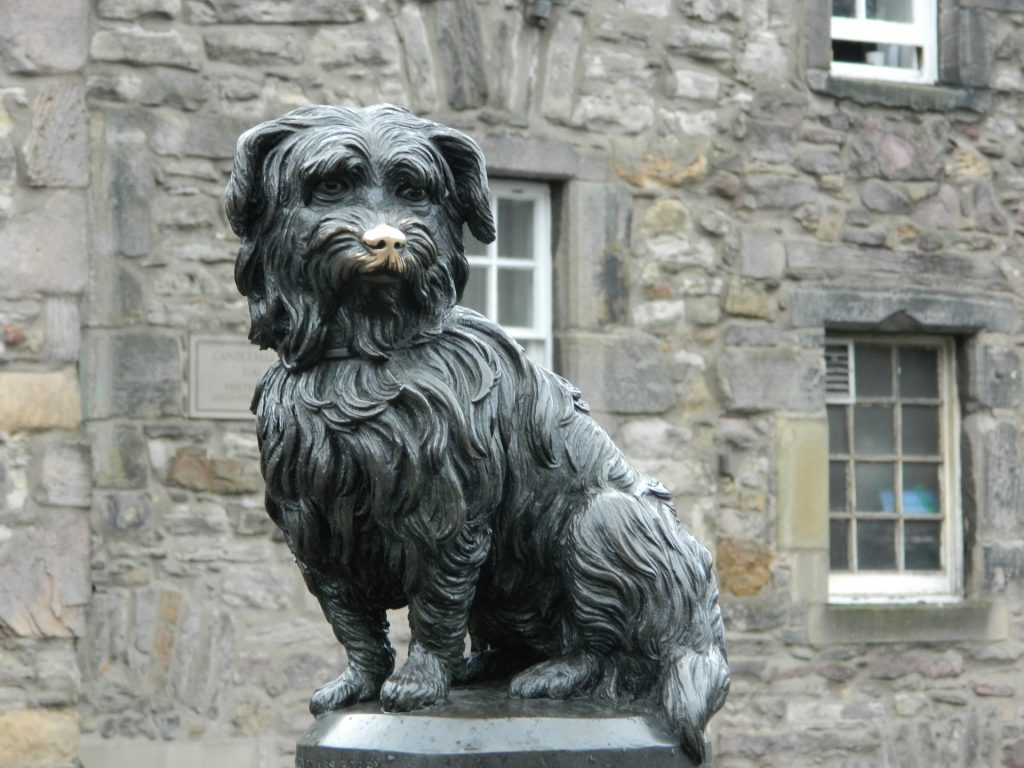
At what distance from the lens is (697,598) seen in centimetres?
395

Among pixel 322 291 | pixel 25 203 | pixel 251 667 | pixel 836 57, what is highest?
pixel 836 57

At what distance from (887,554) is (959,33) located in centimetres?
270

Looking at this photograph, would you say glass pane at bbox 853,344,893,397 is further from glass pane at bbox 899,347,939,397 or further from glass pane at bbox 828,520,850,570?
glass pane at bbox 828,520,850,570

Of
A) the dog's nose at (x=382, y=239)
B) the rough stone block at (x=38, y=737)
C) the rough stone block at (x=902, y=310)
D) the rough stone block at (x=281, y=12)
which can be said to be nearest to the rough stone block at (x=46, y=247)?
the rough stone block at (x=281, y=12)

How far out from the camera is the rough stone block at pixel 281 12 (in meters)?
9.11

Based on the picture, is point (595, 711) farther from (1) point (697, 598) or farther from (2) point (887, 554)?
(2) point (887, 554)

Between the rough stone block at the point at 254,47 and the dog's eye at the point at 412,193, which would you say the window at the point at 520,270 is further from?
the dog's eye at the point at 412,193

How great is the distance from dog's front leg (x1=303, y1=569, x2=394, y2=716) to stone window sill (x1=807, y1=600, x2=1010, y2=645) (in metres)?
6.28

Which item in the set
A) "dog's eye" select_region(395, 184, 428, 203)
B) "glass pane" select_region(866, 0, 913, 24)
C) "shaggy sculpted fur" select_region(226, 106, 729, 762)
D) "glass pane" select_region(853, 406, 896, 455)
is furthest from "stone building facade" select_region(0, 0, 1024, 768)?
"dog's eye" select_region(395, 184, 428, 203)

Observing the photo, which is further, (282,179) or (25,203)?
(25,203)

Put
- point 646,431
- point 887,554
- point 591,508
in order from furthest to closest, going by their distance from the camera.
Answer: point 887,554, point 646,431, point 591,508

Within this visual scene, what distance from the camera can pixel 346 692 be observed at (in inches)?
155

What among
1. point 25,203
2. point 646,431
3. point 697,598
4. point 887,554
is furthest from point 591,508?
point 887,554

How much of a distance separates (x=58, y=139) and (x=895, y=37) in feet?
15.1
